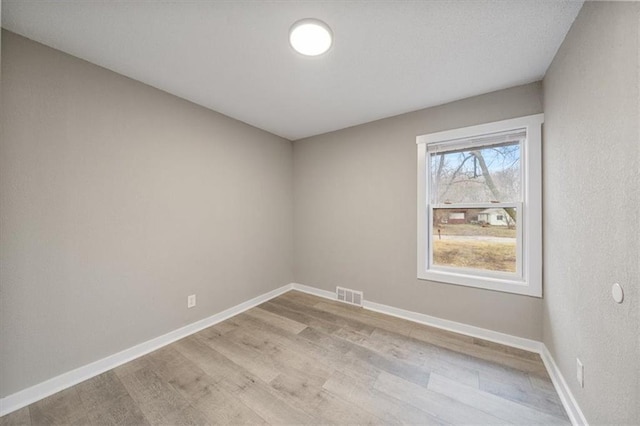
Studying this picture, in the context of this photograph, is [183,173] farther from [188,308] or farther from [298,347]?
[298,347]

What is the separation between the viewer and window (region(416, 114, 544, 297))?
196cm

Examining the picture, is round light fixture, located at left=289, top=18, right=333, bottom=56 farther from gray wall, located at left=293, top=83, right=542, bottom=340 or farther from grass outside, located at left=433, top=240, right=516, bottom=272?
grass outside, located at left=433, top=240, right=516, bottom=272

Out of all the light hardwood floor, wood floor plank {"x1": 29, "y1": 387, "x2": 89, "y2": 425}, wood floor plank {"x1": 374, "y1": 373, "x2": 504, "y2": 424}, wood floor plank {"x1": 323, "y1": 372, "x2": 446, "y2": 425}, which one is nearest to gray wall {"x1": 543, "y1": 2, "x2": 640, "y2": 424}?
the light hardwood floor

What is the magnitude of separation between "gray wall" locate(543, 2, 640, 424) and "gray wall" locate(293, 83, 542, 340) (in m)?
0.42

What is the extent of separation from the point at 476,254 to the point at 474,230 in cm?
25

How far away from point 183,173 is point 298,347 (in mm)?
2063

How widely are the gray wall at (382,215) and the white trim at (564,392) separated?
0.25m

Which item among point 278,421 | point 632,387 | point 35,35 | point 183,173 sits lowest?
point 278,421

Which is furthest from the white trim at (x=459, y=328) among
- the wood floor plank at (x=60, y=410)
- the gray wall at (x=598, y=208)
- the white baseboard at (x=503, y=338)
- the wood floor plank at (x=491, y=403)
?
the wood floor plank at (x=60, y=410)

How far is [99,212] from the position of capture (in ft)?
5.72

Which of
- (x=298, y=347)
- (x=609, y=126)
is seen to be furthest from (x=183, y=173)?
(x=609, y=126)

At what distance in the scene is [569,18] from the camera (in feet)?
4.33

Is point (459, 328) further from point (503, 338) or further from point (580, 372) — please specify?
point (580, 372)

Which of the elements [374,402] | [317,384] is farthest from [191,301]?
[374,402]
